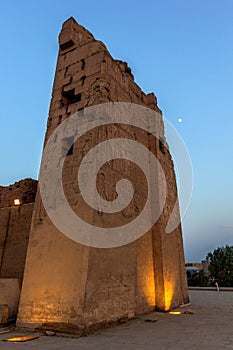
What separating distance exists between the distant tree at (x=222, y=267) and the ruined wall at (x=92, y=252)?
11305mm

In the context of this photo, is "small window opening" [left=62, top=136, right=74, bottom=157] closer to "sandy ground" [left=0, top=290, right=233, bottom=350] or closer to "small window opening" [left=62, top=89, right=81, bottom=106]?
"small window opening" [left=62, top=89, right=81, bottom=106]

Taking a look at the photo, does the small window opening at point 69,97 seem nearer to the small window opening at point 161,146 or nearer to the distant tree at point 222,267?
the small window opening at point 161,146

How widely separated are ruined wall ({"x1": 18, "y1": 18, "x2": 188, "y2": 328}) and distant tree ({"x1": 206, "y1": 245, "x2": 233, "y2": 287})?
37.1 ft

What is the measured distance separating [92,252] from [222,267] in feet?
58.7

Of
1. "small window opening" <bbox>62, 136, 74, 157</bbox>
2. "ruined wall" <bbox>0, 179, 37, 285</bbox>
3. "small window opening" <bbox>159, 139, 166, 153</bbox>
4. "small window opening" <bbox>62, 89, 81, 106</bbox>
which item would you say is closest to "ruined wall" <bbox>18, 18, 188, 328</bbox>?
"small window opening" <bbox>62, 89, 81, 106</bbox>

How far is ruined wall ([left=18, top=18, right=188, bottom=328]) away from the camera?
5.41m

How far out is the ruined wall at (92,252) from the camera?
5414 millimetres

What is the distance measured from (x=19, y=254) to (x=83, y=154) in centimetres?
408

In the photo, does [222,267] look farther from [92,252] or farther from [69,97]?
[69,97]

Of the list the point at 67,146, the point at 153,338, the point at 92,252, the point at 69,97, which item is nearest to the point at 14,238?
the point at 67,146

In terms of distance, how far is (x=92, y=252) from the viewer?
18.2 ft

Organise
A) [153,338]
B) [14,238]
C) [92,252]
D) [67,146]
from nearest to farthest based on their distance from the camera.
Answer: [153,338], [92,252], [67,146], [14,238]

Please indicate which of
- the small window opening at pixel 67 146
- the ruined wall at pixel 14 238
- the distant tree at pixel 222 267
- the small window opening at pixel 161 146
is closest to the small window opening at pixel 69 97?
the small window opening at pixel 67 146

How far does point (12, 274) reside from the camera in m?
8.05
